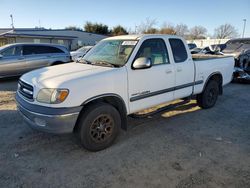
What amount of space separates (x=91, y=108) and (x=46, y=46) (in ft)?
26.7

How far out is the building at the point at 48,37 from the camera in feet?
88.2

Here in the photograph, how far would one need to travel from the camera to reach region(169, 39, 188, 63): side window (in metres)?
4.53

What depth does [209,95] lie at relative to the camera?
574cm

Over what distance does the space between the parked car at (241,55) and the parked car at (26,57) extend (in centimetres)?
834

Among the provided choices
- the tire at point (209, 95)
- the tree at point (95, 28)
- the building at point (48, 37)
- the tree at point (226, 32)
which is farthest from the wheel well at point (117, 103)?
the tree at point (226, 32)

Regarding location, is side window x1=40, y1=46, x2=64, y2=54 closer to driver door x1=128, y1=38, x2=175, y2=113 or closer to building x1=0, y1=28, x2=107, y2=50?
driver door x1=128, y1=38, x2=175, y2=113

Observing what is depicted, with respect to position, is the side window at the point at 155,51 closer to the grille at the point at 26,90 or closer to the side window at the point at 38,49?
the grille at the point at 26,90

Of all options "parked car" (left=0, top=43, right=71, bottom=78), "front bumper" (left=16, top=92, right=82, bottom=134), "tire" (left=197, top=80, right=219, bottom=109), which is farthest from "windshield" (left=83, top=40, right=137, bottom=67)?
"parked car" (left=0, top=43, right=71, bottom=78)

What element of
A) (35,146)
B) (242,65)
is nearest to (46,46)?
(35,146)

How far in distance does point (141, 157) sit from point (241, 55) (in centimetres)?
941

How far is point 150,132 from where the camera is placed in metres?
4.27

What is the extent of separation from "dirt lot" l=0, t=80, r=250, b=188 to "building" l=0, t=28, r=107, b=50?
2579 centimetres

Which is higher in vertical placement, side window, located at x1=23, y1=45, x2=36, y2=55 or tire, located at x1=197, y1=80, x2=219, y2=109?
side window, located at x1=23, y1=45, x2=36, y2=55

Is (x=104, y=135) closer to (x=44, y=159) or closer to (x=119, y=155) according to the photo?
(x=119, y=155)
